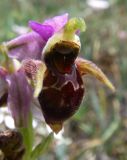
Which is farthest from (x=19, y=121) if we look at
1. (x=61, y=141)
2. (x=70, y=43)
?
(x=61, y=141)

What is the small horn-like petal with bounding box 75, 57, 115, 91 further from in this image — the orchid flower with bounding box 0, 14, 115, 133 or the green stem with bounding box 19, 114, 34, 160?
the green stem with bounding box 19, 114, 34, 160

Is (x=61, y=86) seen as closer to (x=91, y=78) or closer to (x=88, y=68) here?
(x=88, y=68)

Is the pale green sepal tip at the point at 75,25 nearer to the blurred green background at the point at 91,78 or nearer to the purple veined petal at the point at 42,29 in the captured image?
the purple veined petal at the point at 42,29

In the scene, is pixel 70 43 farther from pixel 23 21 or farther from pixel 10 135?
pixel 23 21

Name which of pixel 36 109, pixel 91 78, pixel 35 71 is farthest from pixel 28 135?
Result: pixel 91 78

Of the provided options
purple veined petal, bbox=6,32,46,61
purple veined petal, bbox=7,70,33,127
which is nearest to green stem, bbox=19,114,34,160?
purple veined petal, bbox=7,70,33,127

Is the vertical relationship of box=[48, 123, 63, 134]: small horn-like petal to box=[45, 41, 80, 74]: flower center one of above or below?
below
